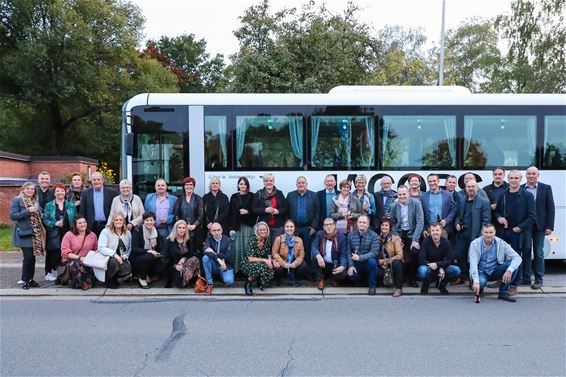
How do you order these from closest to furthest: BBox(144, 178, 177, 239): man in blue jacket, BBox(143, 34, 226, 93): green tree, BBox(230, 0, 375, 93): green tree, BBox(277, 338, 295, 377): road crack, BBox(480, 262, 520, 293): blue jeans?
BBox(277, 338, 295, 377): road crack → BBox(480, 262, 520, 293): blue jeans → BBox(144, 178, 177, 239): man in blue jacket → BBox(230, 0, 375, 93): green tree → BBox(143, 34, 226, 93): green tree

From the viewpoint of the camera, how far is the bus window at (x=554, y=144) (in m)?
10.1

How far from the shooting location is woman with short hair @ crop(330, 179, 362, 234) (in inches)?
360

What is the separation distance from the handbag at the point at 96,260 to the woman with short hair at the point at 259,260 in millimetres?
2339

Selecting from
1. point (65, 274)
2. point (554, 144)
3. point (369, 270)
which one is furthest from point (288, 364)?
point (554, 144)

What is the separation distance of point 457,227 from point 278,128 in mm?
3896

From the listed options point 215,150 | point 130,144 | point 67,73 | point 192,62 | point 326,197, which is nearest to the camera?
point 326,197

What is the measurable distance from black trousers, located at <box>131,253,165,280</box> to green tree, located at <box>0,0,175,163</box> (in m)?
23.4

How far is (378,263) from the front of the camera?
28.4ft

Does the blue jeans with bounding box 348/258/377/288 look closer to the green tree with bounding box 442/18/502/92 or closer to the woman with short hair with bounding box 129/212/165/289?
the woman with short hair with bounding box 129/212/165/289

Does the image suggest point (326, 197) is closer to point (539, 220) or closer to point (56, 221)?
point (539, 220)

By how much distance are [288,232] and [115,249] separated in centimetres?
300

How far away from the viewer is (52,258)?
9141 millimetres

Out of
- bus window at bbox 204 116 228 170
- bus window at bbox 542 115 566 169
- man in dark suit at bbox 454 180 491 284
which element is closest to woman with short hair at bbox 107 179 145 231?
bus window at bbox 204 116 228 170

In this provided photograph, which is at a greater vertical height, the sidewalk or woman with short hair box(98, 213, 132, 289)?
woman with short hair box(98, 213, 132, 289)
